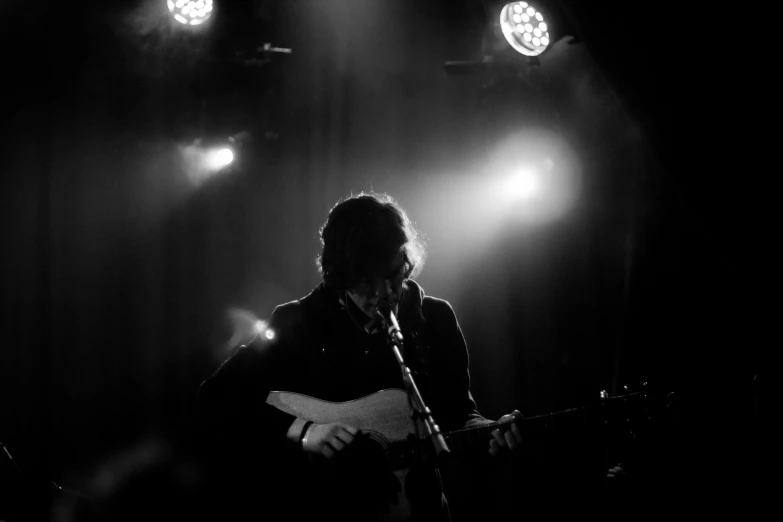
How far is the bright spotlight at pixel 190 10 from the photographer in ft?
13.7

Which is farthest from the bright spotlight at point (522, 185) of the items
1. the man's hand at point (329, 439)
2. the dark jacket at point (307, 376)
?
the man's hand at point (329, 439)

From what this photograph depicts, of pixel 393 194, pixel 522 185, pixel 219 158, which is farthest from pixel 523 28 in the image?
pixel 219 158

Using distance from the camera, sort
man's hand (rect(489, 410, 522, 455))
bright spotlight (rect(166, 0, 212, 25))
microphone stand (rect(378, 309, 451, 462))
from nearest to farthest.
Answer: microphone stand (rect(378, 309, 451, 462)) < man's hand (rect(489, 410, 522, 455)) < bright spotlight (rect(166, 0, 212, 25))

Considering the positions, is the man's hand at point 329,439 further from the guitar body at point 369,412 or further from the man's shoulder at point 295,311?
the man's shoulder at point 295,311

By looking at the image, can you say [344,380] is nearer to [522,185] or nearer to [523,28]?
[522,185]

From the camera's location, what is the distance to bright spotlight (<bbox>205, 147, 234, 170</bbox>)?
465 centimetres

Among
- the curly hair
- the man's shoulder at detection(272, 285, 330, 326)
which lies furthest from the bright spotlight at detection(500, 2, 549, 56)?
the man's shoulder at detection(272, 285, 330, 326)

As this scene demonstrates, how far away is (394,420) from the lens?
101 inches

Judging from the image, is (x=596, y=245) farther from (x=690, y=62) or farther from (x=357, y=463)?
(x=357, y=463)

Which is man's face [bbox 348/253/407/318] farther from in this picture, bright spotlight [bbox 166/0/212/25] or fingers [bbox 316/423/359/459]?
bright spotlight [bbox 166/0/212/25]

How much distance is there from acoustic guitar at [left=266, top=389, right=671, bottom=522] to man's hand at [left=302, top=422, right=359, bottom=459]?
0.14 meters

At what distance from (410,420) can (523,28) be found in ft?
9.59

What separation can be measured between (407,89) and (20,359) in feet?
12.1

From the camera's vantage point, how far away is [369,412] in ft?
8.48
